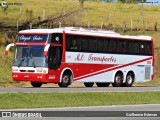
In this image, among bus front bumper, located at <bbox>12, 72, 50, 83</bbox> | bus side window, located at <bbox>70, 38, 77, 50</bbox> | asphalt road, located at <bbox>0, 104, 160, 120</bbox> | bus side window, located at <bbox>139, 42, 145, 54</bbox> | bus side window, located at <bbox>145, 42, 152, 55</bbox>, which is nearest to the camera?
asphalt road, located at <bbox>0, 104, 160, 120</bbox>

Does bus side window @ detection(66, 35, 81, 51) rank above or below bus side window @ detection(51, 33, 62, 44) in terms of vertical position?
below

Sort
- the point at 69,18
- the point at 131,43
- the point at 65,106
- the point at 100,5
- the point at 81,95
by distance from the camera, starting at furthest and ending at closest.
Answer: the point at 100,5 → the point at 69,18 → the point at 131,43 → the point at 81,95 → the point at 65,106

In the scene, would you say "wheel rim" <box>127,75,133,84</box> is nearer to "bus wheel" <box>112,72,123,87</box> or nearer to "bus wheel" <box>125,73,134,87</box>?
"bus wheel" <box>125,73,134,87</box>

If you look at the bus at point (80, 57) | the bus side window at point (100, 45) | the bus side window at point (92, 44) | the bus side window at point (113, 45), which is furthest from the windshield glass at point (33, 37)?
the bus side window at point (113, 45)

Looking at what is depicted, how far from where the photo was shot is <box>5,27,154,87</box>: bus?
3894 cm

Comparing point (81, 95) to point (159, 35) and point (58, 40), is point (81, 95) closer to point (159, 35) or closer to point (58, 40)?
point (58, 40)

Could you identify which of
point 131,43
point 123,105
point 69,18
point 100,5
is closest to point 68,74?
point 131,43

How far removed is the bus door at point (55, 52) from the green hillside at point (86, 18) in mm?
7535

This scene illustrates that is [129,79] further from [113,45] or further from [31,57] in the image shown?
[31,57]

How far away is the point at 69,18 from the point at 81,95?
126ft

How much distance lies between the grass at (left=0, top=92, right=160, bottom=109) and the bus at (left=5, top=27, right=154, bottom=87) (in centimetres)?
696

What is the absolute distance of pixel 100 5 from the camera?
111938 mm

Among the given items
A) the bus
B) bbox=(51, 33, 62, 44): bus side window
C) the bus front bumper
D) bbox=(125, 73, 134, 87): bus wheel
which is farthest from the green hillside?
bbox=(125, 73, 134, 87): bus wheel

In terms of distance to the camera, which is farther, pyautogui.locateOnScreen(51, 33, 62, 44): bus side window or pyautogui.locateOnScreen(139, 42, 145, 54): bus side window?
pyautogui.locateOnScreen(139, 42, 145, 54): bus side window
